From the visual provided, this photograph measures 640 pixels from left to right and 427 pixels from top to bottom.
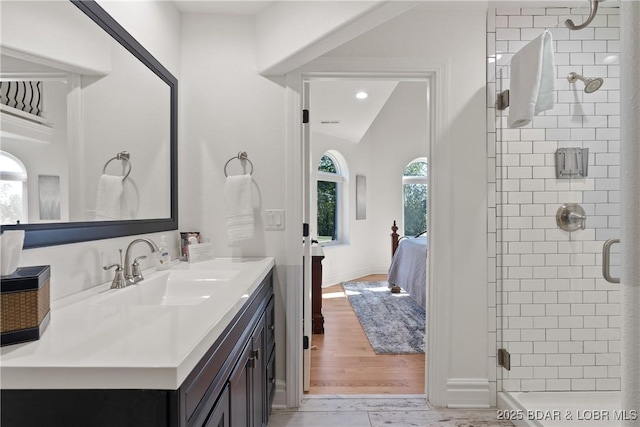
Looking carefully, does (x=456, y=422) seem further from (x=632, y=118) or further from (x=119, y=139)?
(x=119, y=139)

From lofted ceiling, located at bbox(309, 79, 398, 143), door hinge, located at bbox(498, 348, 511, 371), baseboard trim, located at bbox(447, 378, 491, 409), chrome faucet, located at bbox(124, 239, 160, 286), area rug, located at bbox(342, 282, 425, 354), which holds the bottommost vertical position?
area rug, located at bbox(342, 282, 425, 354)

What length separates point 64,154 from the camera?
114cm

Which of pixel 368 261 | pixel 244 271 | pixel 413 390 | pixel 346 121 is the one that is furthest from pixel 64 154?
pixel 368 261

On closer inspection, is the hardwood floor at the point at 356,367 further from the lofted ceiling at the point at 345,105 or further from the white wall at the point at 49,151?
the lofted ceiling at the point at 345,105

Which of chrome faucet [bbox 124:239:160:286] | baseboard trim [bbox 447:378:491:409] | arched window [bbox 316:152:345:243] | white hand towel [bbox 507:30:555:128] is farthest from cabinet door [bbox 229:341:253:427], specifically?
arched window [bbox 316:152:345:243]

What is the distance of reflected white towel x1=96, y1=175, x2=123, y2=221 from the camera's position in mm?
1355

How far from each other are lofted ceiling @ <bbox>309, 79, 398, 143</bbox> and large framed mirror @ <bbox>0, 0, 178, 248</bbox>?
1521 millimetres

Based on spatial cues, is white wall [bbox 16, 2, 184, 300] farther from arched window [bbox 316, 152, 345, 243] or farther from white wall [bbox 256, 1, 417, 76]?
arched window [bbox 316, 152, 345, 243]

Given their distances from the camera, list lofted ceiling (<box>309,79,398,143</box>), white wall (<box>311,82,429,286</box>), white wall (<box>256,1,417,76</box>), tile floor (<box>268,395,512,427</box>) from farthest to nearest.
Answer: white wall (<box>311,82,429,286</box>) → lofted ceiling (<box>309,79,398,143</box>) → tile floor (<box>268,395,512,427</box>) → white wall (<box>256,1,417,76</box>)

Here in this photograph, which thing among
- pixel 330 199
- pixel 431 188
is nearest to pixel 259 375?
pixel 431 188

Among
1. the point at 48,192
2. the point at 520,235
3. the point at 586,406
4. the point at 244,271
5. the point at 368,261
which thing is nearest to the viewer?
the point at 48,192

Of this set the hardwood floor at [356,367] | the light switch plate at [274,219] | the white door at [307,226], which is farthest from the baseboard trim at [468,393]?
the light switch plate at [274,219]

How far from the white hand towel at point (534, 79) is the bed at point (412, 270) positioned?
202 centimetres

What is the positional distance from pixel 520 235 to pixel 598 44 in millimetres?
1062
